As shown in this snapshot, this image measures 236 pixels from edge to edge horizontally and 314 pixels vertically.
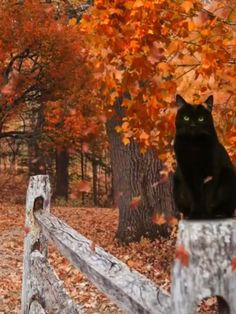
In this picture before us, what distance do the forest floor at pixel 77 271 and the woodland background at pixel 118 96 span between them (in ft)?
0.08

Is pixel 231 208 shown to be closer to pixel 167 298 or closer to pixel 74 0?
pixel 167 298

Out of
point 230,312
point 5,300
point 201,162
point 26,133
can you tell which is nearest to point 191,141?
point 201,162

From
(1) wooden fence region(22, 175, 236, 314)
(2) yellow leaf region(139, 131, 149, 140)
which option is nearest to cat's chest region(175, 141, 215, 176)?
(1) wooden fence region(22, 175, 236, 314)

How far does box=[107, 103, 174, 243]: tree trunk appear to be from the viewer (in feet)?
41.1

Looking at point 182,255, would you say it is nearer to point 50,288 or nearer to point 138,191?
point 50,288

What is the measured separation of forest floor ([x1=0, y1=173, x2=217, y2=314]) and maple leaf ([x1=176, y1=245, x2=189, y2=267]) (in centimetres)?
677

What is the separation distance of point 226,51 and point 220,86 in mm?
348

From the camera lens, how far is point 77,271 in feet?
35.9

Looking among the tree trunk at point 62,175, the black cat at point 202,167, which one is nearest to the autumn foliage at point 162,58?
the black cat at point 202,167

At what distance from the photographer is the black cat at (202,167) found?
2490 millimetres

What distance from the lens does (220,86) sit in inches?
217

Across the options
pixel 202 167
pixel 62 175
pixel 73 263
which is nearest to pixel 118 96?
pixel 73 263

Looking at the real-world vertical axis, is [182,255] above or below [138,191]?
below

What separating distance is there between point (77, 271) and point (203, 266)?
935cm
